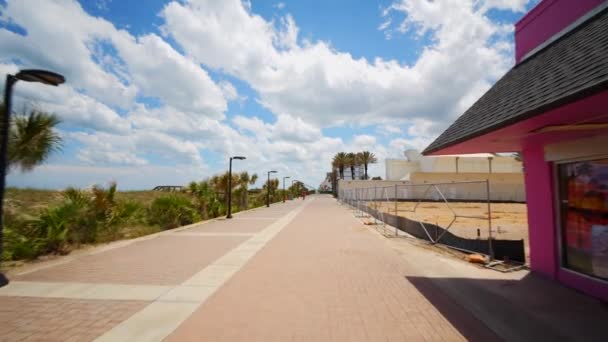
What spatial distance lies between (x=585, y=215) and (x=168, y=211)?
52.7 ft

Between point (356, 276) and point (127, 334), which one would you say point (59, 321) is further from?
point (356, 276)

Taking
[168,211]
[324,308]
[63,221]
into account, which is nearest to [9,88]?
[63,221]

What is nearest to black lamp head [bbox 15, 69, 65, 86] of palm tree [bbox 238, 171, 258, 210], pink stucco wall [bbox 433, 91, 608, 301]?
pink stucco wall [bbox 433, 91, 608, 301]

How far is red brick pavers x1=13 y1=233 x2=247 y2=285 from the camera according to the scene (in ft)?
→ 19.7

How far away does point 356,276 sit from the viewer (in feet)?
20.8

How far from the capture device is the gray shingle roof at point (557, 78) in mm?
3246

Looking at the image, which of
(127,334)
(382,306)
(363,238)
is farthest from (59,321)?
(363,238)

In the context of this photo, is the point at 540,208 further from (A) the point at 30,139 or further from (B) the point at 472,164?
(B) the point at 472,164

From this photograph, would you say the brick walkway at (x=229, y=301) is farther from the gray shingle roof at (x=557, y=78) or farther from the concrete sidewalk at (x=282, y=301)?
the gray shingle roof at (x=557, y=78)

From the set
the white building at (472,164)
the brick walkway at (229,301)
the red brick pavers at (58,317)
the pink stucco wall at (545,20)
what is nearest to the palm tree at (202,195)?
the brick walkway at (229,301)

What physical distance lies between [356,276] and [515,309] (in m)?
2.80

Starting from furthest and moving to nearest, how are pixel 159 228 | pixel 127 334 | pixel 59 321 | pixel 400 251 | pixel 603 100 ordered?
pixel 159 228, pixel 400 251, pixel 59 321, pixel 127 334, pixel 603 100

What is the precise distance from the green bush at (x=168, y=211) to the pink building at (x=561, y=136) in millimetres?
13606

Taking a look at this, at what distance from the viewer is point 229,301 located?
484 cm
